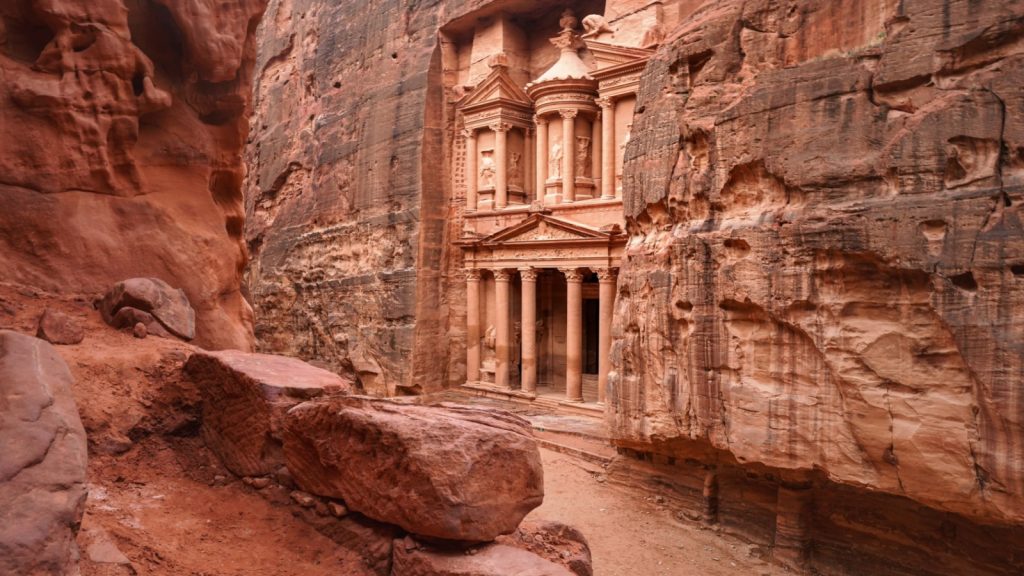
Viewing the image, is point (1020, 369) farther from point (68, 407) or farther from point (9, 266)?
point (9, 266)

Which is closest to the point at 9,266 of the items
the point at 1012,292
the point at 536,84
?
the point at 1012,292

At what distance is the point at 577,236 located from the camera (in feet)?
56.9

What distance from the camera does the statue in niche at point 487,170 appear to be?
20375 mm

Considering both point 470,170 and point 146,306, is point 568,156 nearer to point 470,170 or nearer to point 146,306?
point 470,170

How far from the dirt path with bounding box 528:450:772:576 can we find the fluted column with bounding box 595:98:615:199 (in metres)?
8.28

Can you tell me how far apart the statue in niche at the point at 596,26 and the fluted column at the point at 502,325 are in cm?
712

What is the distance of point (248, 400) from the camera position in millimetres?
4621

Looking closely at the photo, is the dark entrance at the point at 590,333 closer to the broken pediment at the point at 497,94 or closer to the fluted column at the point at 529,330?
the fluted column at the point at 529,330

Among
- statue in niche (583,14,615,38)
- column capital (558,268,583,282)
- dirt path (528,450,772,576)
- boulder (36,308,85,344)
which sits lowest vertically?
dirt path (528,450,772,576)

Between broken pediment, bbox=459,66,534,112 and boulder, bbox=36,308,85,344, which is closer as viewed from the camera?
boulder, bbox=36,308,85,344

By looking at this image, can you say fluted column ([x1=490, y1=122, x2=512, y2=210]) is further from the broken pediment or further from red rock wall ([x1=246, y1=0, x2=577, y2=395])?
red rock wall ([x1=246, y1=0, x2=577, y2=395])

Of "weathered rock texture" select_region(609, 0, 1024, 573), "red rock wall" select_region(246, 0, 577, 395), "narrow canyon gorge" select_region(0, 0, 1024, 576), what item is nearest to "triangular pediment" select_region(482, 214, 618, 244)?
"red rock wall" select_region(246, 0, 577, 395)

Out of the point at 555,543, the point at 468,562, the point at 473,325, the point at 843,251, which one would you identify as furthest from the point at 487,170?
the point at 468,562

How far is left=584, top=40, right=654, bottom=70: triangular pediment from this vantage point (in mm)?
16406
